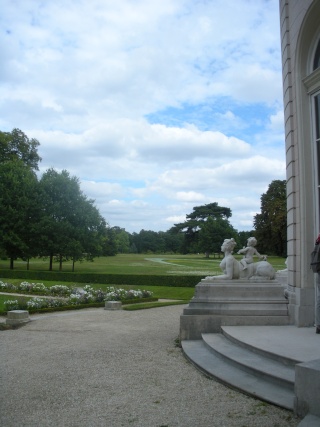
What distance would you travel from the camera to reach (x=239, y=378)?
5398 mm

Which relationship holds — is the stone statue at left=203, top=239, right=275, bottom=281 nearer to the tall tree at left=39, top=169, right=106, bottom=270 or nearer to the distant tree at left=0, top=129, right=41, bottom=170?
the tall tree at left=39, top=169, right=106, bottom=270

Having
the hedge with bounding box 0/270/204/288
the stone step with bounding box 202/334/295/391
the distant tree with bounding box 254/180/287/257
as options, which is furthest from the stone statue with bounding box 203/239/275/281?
the distant tree with bounding box 254/180/287/257

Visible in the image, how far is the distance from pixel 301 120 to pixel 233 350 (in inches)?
191

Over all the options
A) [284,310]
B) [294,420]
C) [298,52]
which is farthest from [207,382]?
[298,52]

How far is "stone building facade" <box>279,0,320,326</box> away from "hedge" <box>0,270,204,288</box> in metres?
15.5

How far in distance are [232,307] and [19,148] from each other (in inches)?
1549

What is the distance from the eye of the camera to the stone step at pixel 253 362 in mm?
4973

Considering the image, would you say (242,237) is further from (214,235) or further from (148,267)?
(148,267)

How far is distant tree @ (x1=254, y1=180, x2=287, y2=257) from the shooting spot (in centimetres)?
4312

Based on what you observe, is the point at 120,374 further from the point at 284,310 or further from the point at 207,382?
the point at 284,310

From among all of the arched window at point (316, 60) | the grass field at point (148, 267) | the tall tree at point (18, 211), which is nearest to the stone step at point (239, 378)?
the arched window at point (316, 60)

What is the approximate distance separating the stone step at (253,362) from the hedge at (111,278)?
16922mm

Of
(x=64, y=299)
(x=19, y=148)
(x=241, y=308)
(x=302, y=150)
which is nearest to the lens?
(x=241, y=308)

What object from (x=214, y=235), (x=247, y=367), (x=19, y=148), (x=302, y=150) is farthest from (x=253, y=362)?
(x=214, y=235)
